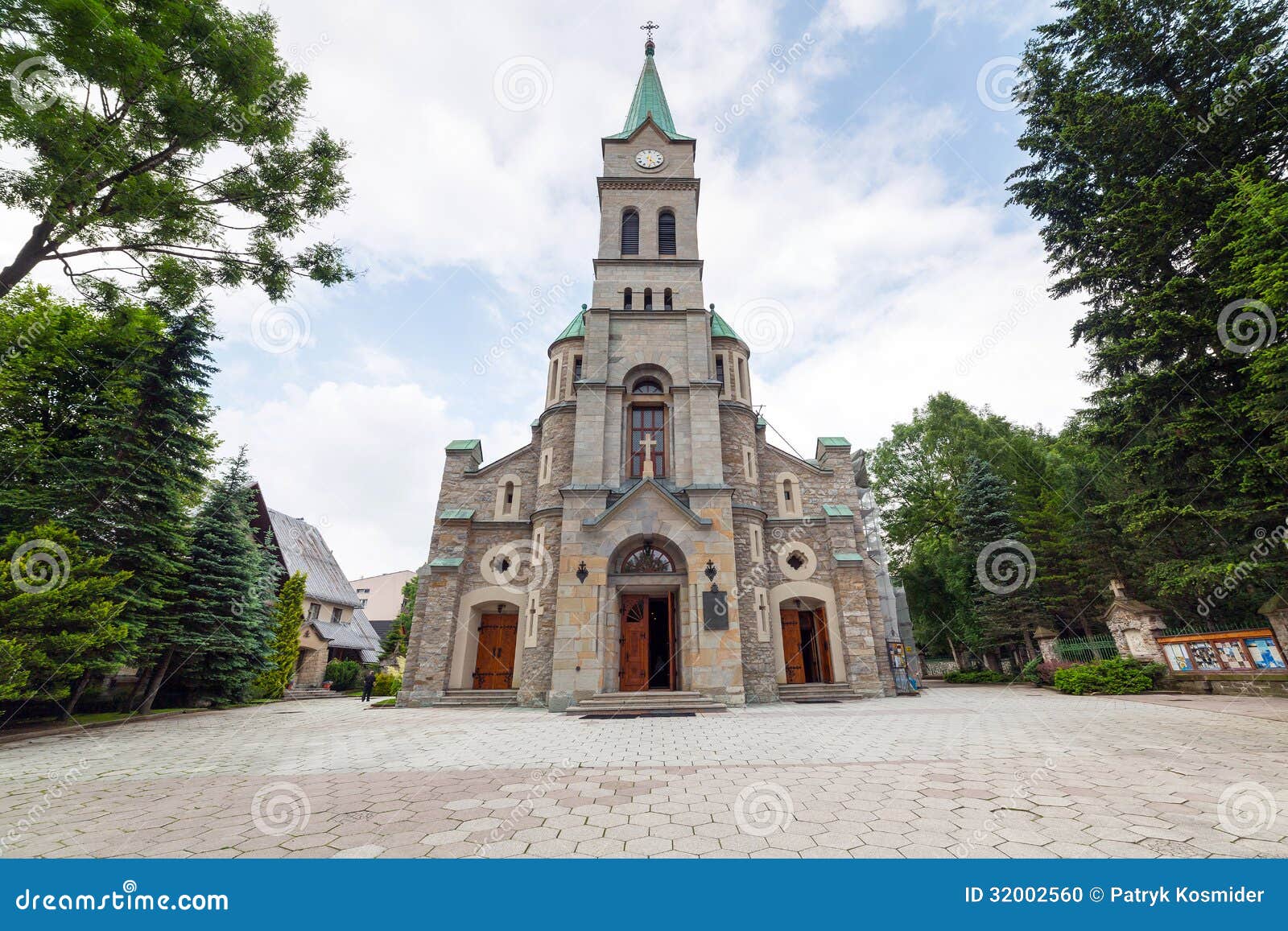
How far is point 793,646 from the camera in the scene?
1788cm

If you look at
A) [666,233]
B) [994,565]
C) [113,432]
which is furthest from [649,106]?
[994,565]

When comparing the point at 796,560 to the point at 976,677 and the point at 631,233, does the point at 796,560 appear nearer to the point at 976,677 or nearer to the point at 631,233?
the point at 631,233

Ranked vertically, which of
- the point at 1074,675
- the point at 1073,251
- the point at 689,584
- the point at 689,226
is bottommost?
the point at 1074,675

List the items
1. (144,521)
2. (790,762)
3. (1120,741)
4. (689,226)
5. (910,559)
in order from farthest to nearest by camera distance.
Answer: (910,559), (689,226), (144,521), (1120,741), (790,762)

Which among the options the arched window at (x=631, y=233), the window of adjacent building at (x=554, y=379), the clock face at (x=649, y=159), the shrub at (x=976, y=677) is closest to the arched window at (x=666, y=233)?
the arched window at (x=631, y=233)

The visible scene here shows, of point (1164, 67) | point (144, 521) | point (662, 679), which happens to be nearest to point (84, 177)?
point (144, 521)

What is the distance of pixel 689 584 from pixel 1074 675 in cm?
1280

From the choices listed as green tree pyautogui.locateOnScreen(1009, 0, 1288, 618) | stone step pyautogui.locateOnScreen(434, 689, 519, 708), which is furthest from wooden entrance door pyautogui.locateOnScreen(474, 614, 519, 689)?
green tree pyautogui.locateOnScreen(1009, 0, 1288, 618)

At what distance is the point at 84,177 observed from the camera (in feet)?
28.3

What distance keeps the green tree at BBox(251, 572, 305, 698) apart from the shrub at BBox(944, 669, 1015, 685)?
3222cm

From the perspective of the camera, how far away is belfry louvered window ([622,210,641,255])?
21.6 meters

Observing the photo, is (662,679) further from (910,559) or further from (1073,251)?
(910,559)

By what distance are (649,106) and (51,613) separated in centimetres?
2908

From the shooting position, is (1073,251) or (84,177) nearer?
(84,177)
